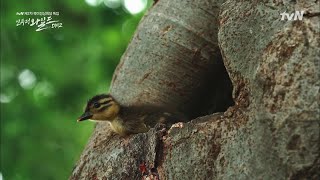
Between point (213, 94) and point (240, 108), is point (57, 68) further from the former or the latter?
point (240, 108)

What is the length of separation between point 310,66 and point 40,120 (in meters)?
3.71

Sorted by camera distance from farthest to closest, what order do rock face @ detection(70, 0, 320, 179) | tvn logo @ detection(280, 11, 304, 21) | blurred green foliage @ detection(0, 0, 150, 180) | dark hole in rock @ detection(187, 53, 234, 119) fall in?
blurred green foliage @ detection(0, 0, 150, 180) → dark hole in rock @ detection(187, 53, 234, 119) → tvn logo @ detection(280, 11, 304, 21) → rock face @ detection(70, 0, 320, 179)

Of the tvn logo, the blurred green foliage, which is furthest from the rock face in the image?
the blurred green foliage

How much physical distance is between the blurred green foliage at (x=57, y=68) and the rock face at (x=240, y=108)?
2.37 meters

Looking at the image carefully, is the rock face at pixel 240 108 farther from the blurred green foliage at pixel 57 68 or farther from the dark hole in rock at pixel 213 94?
the blurred green foliage at pixel 57 68

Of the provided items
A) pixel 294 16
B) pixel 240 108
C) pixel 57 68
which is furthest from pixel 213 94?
pixel 57 68

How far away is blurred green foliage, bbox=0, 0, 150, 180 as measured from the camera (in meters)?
5.42

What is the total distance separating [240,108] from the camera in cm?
242

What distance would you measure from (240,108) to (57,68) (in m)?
3.50

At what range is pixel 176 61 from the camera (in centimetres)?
321

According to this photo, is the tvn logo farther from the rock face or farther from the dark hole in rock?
the dark hole in rock

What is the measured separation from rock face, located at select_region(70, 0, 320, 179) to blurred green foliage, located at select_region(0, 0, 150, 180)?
2.37m

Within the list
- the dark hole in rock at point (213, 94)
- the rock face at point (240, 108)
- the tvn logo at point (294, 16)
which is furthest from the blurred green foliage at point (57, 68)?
the tvn logo at point (294, 16)

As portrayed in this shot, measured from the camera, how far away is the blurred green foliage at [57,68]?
5.42 m
